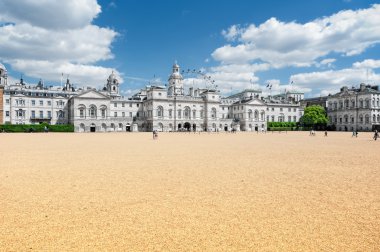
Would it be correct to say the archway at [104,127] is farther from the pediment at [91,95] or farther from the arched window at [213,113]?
the arched window at [213,113]

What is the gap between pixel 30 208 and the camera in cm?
916

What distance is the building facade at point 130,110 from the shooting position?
98.0 m

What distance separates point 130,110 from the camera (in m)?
111

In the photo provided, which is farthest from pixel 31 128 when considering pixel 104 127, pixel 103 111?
pixel 103 111

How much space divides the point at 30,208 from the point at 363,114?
120803 millimetres

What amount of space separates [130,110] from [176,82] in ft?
98.0

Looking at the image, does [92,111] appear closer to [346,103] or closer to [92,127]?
[92,127]

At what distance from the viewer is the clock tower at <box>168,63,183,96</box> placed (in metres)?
132

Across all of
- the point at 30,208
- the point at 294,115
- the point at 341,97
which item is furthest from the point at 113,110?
the point at 30,208

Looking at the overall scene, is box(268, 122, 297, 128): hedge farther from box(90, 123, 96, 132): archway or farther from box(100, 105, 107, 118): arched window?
box(90, 123, 96, 132): archway

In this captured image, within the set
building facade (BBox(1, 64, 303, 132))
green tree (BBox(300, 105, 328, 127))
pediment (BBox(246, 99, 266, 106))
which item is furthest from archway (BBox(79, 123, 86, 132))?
green tree (BBox(300, 105, 328, 127))

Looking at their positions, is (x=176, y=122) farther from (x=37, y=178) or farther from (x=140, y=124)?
(x=37, y=178)

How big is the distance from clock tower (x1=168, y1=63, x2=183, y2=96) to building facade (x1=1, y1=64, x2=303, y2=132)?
8.59ft

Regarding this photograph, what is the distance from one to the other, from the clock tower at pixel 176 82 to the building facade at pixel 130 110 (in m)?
2.62
